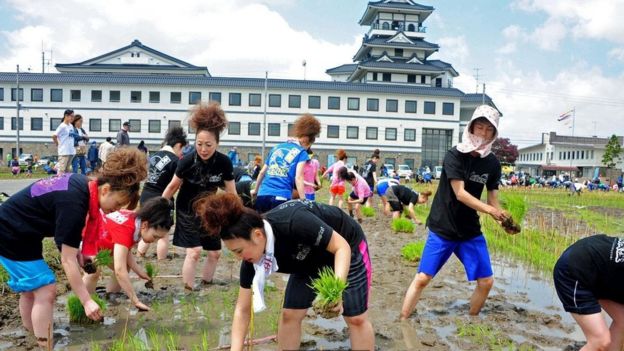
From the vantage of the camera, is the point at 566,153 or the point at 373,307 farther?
the point at 566,153

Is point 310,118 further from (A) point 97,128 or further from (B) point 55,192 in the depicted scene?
(A) point 97,128

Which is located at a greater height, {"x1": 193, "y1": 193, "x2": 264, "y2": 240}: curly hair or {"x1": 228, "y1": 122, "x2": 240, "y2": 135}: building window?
{"x1": 228, "y1": 122, "x2": 240, "y2": 135}: building window

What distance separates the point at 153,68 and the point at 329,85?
1874 centimetres

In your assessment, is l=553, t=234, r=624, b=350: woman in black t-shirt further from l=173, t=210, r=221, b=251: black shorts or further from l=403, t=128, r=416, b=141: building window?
l=403, t=128, r=416, b=141: building window

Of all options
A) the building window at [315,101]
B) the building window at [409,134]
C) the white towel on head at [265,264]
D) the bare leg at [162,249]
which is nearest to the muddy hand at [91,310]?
the white towel on head at [265,264]

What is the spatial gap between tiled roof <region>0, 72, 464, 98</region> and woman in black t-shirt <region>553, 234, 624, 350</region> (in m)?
43.9

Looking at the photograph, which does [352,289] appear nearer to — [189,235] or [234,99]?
[189,235]

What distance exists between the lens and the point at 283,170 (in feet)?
17.3

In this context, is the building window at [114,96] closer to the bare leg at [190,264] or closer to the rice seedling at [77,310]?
the bare leg at [190,264]

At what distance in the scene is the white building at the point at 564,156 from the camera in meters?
55.7

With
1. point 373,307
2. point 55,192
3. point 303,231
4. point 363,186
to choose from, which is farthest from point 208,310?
point 363,186

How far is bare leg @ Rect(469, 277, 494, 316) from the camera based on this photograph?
4.16 meters

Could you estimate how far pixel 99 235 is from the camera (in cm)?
384

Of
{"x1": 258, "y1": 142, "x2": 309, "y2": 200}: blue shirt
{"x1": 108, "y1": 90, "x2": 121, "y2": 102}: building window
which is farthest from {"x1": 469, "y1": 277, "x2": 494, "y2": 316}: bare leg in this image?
{"x1": 108, "y1": 90, "x2": 121, "y2": 102}: building window
